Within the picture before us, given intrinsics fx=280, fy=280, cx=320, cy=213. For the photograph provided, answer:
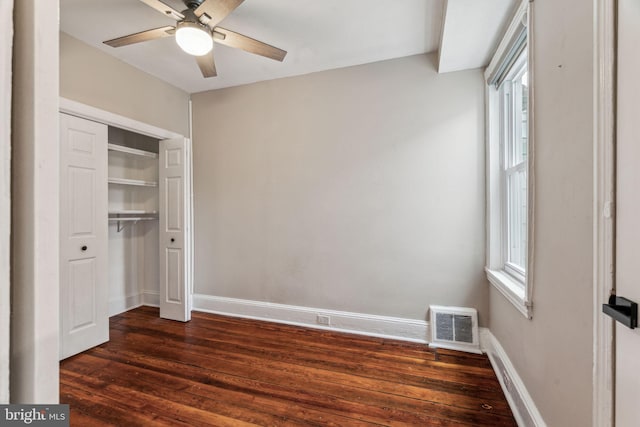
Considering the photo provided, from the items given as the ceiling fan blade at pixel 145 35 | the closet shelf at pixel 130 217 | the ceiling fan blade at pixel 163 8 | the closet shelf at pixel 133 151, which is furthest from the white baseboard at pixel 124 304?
the ceiling fan blade at pixel 163 8

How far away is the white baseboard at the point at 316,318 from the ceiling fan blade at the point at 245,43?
2.37 meters

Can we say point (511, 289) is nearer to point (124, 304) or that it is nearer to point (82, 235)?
point (82, 235)

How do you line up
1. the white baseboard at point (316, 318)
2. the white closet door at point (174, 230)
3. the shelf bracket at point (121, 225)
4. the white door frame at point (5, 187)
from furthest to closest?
the shelf bracket at point (121, 225), the white closet door at point (174, 230), the white baseboard at point (316, 318), the white door frame at point (5, 187)

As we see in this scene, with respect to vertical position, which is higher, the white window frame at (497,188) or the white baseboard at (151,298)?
the white window frame at (497,188)

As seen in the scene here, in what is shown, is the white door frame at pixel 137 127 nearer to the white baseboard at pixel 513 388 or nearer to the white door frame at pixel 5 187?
the white door frame at pixel 5 187

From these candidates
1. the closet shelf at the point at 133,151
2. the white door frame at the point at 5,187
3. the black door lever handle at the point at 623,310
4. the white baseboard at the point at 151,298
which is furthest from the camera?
the white baseboard at the point at 151,298

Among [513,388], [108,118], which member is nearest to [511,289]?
[513,388]

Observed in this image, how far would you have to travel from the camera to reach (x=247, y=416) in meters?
1.68

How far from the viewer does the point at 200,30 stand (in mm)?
1782

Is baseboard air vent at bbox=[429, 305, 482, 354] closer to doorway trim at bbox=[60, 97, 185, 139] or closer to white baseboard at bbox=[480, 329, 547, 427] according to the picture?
white baseboard at bbox=[480, 329, 547, 427]

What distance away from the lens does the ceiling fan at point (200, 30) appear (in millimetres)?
1684
